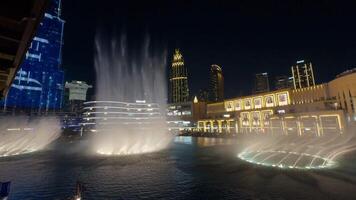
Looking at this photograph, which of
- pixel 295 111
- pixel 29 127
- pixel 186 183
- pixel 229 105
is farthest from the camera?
pixel 29 127

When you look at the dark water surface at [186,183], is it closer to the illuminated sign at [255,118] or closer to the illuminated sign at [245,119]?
the illuminated sign at [255,118]

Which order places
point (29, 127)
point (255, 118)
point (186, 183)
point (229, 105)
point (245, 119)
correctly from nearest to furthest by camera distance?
point (186, 183)
point (255, 118)
point (245, 119)
point (229, 105)
point (29, 127)

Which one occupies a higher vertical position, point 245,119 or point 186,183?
point 245,119

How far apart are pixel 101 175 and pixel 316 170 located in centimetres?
2685

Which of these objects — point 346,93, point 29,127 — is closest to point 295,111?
point 346,93

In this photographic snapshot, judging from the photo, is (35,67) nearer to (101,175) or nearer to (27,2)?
(101,175)

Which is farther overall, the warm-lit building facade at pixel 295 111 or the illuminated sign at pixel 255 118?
the illuminated sign at pixel 255 118

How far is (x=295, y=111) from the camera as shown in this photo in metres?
82.3

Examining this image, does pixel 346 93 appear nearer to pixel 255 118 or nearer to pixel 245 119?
pixel 255 118

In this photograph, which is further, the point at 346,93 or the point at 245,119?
the point at 245,119

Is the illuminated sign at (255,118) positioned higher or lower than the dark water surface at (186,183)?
higher

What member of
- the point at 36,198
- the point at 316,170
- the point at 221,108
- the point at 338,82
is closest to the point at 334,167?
the point at 316,170

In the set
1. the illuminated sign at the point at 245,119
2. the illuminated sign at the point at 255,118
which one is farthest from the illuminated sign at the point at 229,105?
the illuminated sign at the point at 255,118

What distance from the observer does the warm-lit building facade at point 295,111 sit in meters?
64.8
